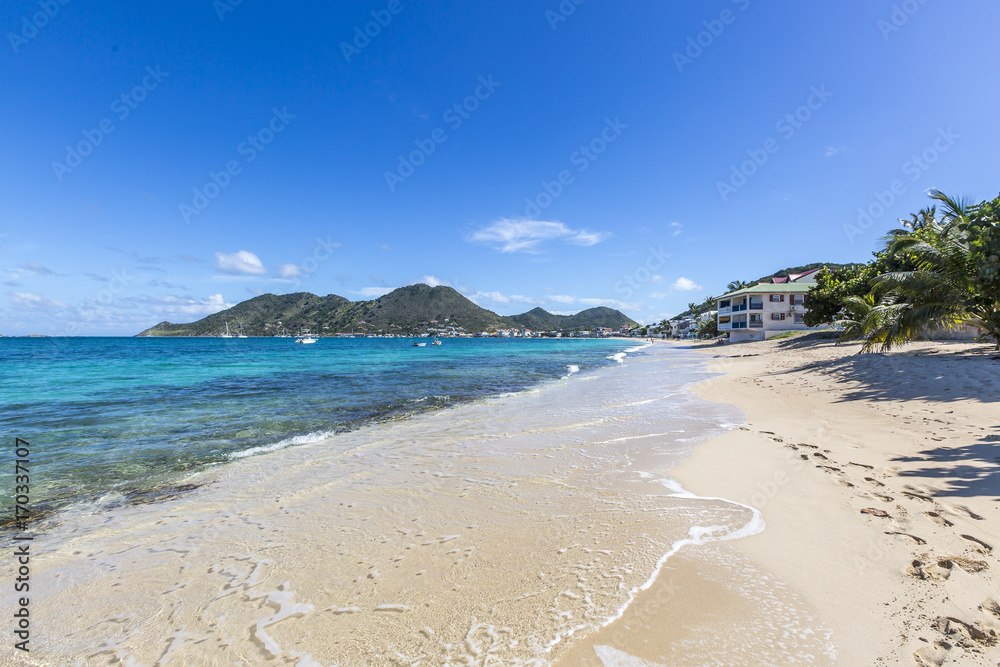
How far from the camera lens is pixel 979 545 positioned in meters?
3.74

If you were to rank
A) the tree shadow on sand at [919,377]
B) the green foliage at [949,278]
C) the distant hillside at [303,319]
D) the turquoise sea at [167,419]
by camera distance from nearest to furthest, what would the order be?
→ the turquoise sea at [167,419] < the tree shadow on sand at [919,377] < the green foliage at [949,278] < the distant hillside at [303,319]

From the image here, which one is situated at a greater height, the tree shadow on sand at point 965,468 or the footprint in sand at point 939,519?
the tree shadow on sand at point 965,468

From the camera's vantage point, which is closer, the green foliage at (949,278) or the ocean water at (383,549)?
the ocean water at (383,549)

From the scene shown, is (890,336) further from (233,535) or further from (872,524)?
(233,535)

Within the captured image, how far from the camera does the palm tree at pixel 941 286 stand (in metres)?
13.2

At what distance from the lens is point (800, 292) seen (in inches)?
2281

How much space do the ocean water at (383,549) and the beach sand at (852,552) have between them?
0.50ft

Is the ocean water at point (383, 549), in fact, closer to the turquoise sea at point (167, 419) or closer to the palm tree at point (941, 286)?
the turquoise sea at point (167, 419)

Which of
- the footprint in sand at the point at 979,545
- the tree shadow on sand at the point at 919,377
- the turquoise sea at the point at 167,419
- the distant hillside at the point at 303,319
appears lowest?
the turquoise sea at the point at 167,419

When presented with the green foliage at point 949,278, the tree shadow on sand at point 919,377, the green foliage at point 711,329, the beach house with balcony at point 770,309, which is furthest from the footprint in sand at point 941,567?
the green foliage at point 711,329

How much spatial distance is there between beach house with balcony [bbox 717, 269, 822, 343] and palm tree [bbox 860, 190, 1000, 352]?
46008mm

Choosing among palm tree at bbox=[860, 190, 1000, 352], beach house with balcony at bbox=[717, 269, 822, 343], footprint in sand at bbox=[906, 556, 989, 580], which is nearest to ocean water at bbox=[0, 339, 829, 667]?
footprint in sand at bbox=[906, 556, 989, 580]

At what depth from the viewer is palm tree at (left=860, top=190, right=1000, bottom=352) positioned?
13.2 metres

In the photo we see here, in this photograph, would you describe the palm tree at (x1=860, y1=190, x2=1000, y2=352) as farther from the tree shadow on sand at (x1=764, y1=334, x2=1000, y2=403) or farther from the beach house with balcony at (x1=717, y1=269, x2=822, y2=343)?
the beach house with balcony at (x1=717, y1=269, x2=822, y2=343)
